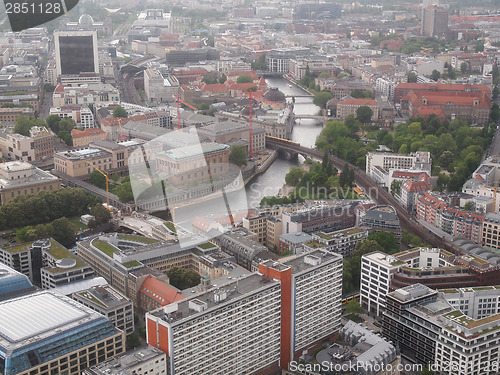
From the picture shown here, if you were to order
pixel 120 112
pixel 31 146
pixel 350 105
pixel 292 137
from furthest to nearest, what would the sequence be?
pixel 350 105 < pixel 292 137 < pixel 120 112 < pixel 31 146

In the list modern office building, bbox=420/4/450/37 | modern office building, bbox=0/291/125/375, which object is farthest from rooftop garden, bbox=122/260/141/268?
modern office building, bbox=420/4/450/37

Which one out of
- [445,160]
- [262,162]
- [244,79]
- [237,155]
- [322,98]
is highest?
[244,79]

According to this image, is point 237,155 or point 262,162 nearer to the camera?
point 237,155

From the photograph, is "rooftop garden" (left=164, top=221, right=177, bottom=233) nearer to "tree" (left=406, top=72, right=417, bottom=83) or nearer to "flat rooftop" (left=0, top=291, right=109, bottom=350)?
"flat rooftop" (left=0, top=291, right=109, bottom=350)

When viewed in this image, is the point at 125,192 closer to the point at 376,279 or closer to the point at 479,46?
the point at 376,279

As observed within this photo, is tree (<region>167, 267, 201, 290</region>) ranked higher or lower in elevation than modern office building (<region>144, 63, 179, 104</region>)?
lower

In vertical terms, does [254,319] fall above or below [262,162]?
above

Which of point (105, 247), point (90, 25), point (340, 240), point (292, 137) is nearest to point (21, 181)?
point (105, 247)

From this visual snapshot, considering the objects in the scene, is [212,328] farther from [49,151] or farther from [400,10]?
[400,10]
